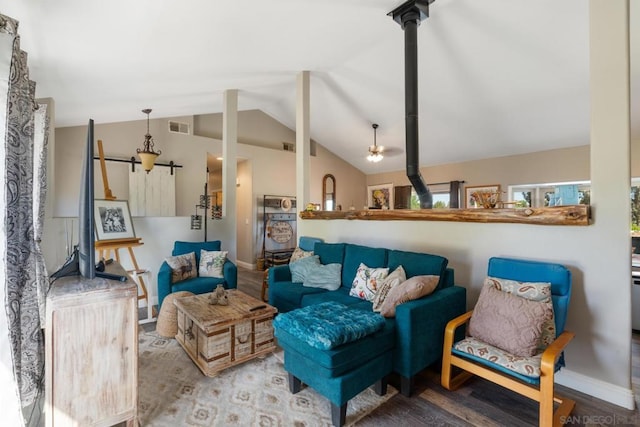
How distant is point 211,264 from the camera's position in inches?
153

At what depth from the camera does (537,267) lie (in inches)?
89.7

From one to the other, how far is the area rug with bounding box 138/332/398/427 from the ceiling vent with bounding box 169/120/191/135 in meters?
4.55

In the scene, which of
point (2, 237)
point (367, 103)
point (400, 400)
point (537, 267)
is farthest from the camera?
point (367, 103)

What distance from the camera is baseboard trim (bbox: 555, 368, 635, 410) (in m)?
2.04

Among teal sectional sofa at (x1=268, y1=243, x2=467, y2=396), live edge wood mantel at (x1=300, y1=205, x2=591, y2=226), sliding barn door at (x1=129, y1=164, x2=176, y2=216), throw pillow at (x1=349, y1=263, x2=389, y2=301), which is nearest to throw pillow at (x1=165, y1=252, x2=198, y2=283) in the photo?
teal sectional sofa at (x1=268, y1=243, x2=467, y2=396)

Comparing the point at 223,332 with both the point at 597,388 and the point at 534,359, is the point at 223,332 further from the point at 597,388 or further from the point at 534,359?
the point at 597,388

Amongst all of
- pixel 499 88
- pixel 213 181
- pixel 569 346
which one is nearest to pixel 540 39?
pixel 499 88

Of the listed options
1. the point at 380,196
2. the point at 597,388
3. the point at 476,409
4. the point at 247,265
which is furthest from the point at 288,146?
the point at 597,388

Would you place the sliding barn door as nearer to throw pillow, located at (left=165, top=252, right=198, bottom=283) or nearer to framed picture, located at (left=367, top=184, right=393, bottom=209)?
throw pillow, located at (left=165, top=252, right=198, bottom=283)

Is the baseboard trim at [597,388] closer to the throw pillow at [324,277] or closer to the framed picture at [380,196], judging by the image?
the throw pillow at [324,277]

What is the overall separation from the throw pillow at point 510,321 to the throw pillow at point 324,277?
149 centimetres

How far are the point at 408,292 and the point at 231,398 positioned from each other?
4.96 feet

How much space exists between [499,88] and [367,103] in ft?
6.87

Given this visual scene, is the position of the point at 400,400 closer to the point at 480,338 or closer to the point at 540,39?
the point at 480,338
